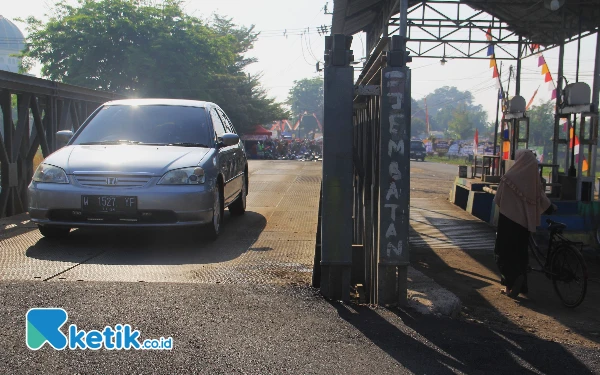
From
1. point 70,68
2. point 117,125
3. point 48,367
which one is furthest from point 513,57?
point 70,68

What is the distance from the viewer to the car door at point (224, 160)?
25.9ft

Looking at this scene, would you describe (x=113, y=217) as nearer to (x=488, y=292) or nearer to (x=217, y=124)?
(x=217, y=124)

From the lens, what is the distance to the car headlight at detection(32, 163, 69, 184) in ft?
21.8

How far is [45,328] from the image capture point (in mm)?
3932

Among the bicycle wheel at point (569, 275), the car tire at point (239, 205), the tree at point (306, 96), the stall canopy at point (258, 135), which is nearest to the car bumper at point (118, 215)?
the car tire at point (239, 205)

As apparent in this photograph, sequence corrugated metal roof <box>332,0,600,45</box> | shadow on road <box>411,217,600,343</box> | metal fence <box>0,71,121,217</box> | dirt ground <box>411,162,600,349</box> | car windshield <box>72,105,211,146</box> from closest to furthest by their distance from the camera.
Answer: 1. dirt ground <box>411,162,600,349</box>
2. shadow on road <box>411,217,600,343</box>
3. car windshield <box>72,105,211,146</box>
4. metal fence <box>0,71,121,217</box>
5. corrugated metal roof <box>332,0,600,45</box>

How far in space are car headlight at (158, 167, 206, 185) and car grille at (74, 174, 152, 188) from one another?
0.21 metres

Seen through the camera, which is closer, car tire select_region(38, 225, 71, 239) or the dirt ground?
the dirt ground

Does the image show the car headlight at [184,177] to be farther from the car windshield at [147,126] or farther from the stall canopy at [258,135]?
the stall canopy at [258,135]

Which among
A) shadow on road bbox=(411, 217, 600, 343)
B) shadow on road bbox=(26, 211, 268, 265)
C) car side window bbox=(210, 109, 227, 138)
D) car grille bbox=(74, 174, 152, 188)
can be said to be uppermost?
car side window bbox=(210, 109, 227, 138)

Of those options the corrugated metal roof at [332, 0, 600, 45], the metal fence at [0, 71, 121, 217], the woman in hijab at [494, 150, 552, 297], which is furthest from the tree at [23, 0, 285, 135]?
the woman in hijab at [494, 150, 552, 297]

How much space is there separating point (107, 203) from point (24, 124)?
4.21m

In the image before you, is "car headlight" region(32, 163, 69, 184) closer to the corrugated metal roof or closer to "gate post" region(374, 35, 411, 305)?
"gate post" region(374, 35, 411, 305)

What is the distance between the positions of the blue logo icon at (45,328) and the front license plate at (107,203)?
231 centimetres
